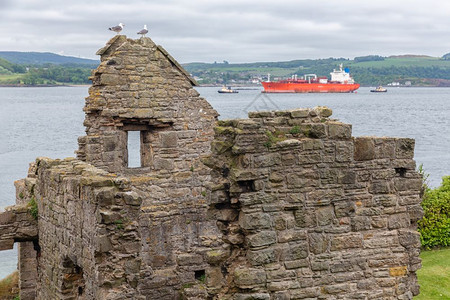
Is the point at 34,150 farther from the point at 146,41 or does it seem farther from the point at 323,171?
the point at 323,171

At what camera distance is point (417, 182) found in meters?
10.0

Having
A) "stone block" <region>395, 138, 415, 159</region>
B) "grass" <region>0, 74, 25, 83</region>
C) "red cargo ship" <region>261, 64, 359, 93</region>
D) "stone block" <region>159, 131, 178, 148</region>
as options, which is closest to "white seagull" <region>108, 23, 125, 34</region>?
"stone block" <region>159, 131, 178, 148</region>

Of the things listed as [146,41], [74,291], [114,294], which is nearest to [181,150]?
[146,41]

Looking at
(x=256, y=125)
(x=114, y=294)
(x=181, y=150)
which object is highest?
(x=256, y=125)

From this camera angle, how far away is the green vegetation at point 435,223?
19.1 metres

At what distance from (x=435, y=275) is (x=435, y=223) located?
2923 millimetres

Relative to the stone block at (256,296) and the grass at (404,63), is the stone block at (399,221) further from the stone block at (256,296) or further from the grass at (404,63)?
the grass at (404,63)

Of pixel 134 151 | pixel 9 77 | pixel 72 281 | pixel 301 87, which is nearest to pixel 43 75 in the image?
pixel 9 77

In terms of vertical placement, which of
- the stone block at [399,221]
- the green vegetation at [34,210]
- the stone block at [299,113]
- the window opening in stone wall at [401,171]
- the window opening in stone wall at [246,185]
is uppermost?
the stone block at [299,113]

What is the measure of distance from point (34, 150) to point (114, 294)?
1814 inches

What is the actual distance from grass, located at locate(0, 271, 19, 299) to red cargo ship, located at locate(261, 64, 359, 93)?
3621 centimetres

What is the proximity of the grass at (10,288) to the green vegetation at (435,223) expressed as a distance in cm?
1131

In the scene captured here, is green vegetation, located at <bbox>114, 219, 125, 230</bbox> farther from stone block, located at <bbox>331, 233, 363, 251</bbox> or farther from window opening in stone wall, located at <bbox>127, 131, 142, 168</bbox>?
window opening in stone wall, located at <bbox>127, 131, 142, 168</bbox>

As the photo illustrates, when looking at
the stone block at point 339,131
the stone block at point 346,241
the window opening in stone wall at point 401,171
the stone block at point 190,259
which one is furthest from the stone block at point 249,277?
the stone block at point 190,259
